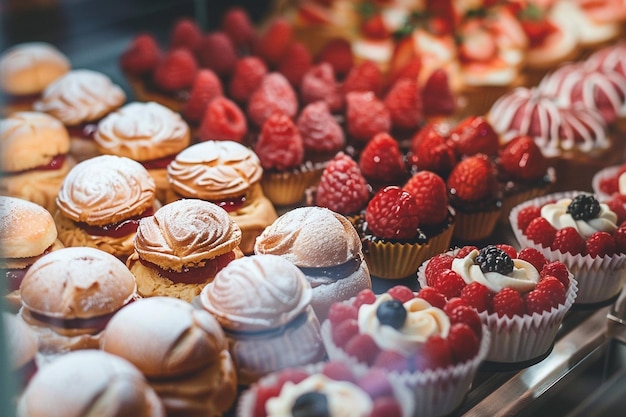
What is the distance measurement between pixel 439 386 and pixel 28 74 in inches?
95.5

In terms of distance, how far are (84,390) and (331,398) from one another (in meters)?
0.50

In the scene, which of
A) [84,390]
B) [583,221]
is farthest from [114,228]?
[583,221]

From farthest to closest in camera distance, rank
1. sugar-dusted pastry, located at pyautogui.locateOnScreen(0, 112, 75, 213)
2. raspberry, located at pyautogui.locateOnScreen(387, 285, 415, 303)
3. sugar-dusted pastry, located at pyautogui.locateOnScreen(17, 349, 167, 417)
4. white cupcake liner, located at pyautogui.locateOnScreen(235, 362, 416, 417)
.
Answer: sugar-dusted pastry, located at pyautogui.locateOnScreen(0, 112, 75, 213) < raspberry, located at pyautogui.locateOnScreen(387, 285, 415, 303) < white cupcake liner, located at pyautogui.locateOnScreen(235, 362, 416, 417) < sugar-dusted pastry, located at pyautogui.locateOnScreen(17, 349, 167, 417)

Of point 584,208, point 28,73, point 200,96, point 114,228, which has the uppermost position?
point 584,208

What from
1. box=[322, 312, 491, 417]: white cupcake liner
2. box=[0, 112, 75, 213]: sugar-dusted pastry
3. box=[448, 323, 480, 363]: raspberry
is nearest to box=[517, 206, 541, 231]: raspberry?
box=[322, 312, 491, 417]: white cupcake liner

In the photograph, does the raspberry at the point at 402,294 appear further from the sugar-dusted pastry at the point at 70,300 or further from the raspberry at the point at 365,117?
the raspberry at the point at 365,117

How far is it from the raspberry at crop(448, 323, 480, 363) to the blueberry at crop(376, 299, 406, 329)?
0.42 feet

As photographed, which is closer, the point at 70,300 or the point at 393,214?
the point at 70,300

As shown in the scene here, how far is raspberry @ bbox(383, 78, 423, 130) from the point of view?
3346mm

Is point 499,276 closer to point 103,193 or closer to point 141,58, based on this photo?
point 103,193

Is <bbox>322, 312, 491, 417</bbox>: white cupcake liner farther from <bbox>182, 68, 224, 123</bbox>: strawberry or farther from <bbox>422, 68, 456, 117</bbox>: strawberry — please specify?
<bbox>422, 68, 456, 117</bbox>: strawberry

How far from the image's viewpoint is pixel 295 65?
3.70 metres

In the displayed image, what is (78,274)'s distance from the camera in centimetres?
193

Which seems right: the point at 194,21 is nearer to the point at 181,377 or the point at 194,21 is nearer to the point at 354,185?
the point at 354,185
